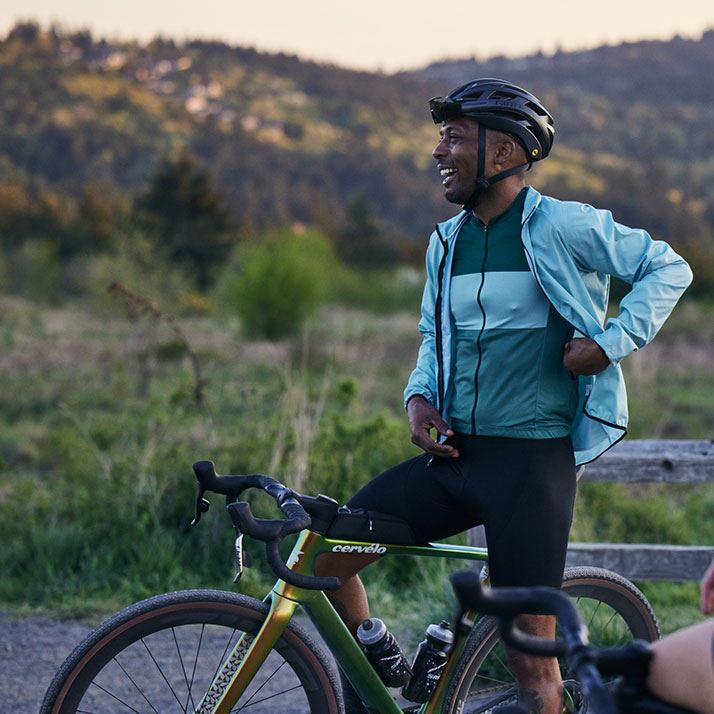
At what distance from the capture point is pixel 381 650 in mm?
2873

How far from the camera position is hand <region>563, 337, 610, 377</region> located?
2.73m

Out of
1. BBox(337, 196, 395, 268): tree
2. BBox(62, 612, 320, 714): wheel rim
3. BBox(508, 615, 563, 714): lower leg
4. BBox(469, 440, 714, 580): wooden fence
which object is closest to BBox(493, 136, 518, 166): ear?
BBox(508, 615, 563, 714): lower leg

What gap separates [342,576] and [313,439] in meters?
3.87

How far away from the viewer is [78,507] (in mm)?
6301

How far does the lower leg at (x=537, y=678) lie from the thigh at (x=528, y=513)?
117mm

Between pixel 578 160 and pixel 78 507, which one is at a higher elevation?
pixel 578 160

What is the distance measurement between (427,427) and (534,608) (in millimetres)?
1149

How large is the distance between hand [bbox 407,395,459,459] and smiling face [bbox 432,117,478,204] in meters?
0.53

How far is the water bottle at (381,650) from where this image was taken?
113 inches

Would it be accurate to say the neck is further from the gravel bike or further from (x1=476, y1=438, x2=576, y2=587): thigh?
the gravel bike

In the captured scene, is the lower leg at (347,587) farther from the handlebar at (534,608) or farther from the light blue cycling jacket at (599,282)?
the handlebar at (534,608)

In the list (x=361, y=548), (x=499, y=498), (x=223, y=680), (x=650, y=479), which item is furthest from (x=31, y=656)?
(x=499, y=498)

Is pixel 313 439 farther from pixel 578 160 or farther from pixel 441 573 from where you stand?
pixel 578 160

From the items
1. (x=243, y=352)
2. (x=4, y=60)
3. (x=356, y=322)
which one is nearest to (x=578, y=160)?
(x=4, y=60)
